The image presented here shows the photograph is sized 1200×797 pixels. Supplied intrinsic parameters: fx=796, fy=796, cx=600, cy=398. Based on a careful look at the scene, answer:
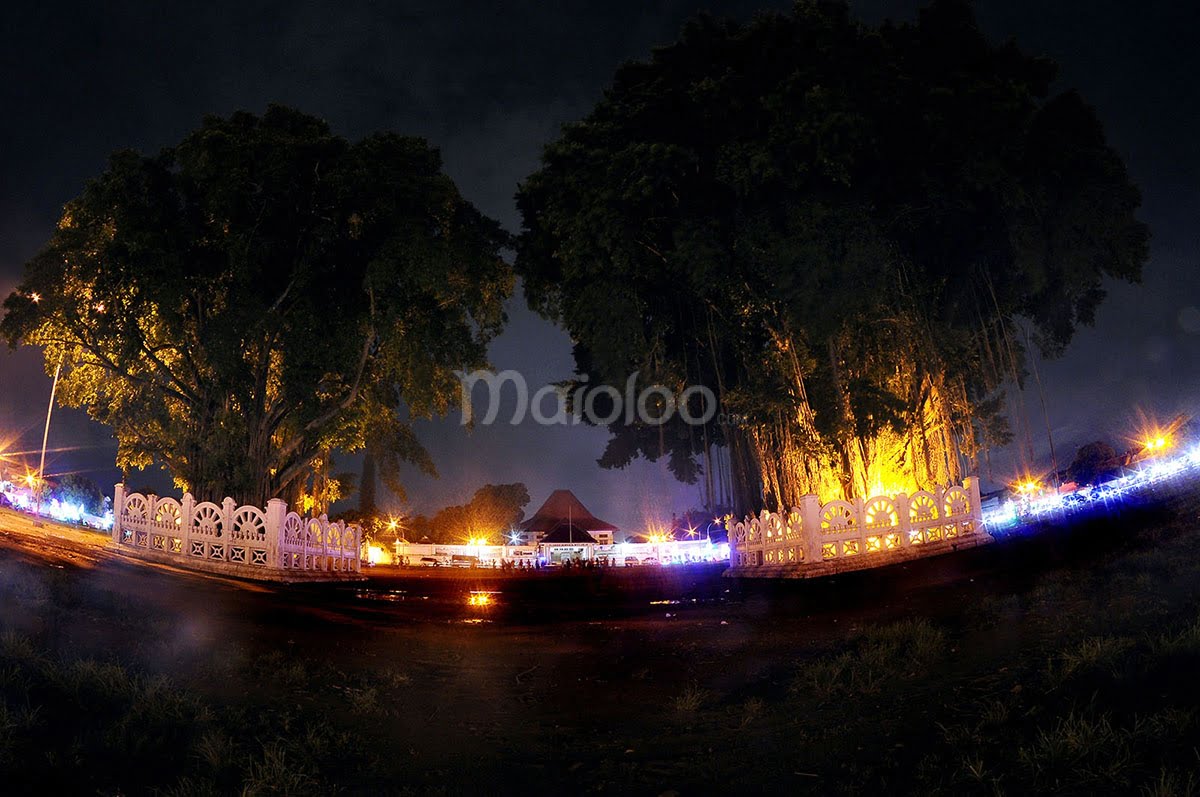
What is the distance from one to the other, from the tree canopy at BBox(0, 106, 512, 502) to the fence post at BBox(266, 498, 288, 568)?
5769mm

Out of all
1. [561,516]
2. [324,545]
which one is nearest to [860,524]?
[324,545]

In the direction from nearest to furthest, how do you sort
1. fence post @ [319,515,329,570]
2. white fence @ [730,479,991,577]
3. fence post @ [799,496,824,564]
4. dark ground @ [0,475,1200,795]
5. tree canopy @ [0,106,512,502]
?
dark ground @ [0,475,1200,795] → white fence @ [730,479,991,577] → fence post @ [799,496,824,564] → fence post @ [319,515,329,570] → tree canopy @ [0,106,512,502]

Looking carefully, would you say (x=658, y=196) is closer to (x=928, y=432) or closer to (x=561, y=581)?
(x=928, y=432)

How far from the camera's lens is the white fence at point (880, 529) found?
15.5 metres

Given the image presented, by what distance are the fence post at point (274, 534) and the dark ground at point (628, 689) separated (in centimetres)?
335

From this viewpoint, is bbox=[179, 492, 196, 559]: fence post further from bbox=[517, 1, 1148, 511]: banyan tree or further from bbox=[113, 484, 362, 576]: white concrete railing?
bbox=[517, 1, 1148, 511]: banyan tree

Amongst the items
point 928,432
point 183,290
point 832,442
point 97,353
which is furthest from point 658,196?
point 97,353

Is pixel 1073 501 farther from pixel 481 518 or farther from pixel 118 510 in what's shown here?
pixel 481 518

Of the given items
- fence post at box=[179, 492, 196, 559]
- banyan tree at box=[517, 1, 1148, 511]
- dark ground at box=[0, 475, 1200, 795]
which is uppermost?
banyan tree at box=[517, 1, 1148, 511]

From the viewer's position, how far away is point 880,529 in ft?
51.6

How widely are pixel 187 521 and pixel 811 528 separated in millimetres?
12692

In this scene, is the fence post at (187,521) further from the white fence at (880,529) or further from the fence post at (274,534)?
the white fence at (880,529)

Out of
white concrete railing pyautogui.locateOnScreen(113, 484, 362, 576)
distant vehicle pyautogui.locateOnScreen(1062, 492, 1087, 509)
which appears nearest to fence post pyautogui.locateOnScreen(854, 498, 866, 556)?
distant vehicle pyautogui.locateOnScreen(1062, 492, 1087, 509)

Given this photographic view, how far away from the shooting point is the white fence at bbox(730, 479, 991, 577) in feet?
50.9
